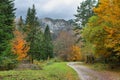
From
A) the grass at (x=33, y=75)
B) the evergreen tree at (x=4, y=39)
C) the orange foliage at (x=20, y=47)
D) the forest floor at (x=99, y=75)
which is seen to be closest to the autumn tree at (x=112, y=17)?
the forest floor at (x=99, y=75)

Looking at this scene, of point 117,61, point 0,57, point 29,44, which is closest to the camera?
point 0,57

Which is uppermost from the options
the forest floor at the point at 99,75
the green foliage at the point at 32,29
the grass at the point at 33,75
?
the green foliage at the point at 32,29

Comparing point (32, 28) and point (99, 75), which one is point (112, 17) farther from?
point (32, 28)

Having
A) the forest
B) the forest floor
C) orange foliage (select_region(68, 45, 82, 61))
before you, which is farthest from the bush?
orange foliage (select_region(68, 45, 82, 61))

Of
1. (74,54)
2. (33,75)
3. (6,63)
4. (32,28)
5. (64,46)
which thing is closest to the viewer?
(33,75)

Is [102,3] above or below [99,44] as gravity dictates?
above

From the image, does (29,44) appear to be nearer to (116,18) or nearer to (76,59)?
(76,59)

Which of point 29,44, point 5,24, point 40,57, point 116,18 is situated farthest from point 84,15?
point 116,18

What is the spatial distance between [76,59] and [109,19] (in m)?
61.0

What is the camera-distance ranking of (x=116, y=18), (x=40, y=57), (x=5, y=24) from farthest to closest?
(x=40, y=57), (x=5, y=24), (x=116, y=18)

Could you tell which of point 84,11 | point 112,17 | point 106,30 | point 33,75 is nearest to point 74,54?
point 84,11

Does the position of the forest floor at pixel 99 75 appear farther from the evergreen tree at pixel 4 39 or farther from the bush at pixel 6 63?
the evergreen tree at pixel 4 39

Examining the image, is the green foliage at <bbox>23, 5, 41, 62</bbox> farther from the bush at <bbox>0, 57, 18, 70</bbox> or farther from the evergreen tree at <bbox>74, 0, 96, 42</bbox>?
the bush at <bbox>0, 57, 18, 70</bbox>

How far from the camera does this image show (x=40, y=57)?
88.6 metres
